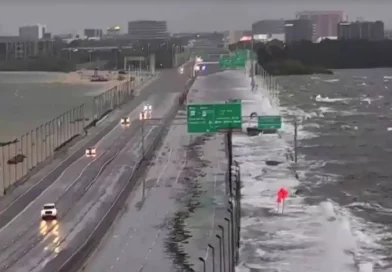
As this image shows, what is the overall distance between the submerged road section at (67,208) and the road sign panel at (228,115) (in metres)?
2.51

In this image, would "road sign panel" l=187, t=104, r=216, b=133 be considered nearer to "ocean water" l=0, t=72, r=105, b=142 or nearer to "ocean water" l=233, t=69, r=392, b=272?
"ocean water" l=233, t=69, r=392, b=272

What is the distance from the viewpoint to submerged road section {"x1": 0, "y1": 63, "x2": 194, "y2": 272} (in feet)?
39.0

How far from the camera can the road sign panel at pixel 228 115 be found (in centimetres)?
1725

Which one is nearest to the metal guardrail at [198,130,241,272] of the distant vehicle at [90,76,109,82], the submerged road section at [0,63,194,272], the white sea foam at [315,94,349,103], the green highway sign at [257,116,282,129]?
the submerged road section at [0,63,194,272]

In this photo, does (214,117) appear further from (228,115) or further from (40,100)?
(40,100)

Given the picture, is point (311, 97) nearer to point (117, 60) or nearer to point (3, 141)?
point (3, 141)

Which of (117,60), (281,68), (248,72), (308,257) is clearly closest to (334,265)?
(308,257)

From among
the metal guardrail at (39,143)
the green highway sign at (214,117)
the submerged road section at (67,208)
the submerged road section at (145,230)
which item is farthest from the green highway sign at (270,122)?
the metal guardrail at (39,143)

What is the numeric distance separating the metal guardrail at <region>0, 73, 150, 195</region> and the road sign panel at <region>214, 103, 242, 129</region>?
476 centimetres

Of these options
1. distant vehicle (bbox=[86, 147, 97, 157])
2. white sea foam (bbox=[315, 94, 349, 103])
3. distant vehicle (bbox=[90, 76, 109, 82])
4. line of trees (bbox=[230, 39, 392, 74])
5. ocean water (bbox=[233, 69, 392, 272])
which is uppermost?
line of trees (bbox=[230, 39, 392, 74])

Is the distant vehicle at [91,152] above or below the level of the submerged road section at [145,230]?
above

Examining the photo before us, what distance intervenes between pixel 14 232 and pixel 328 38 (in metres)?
89.9

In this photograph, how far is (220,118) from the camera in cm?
1742

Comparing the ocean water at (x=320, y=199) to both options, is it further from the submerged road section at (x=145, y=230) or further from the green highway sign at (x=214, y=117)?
the green highway sign at (x=214, y=117)
